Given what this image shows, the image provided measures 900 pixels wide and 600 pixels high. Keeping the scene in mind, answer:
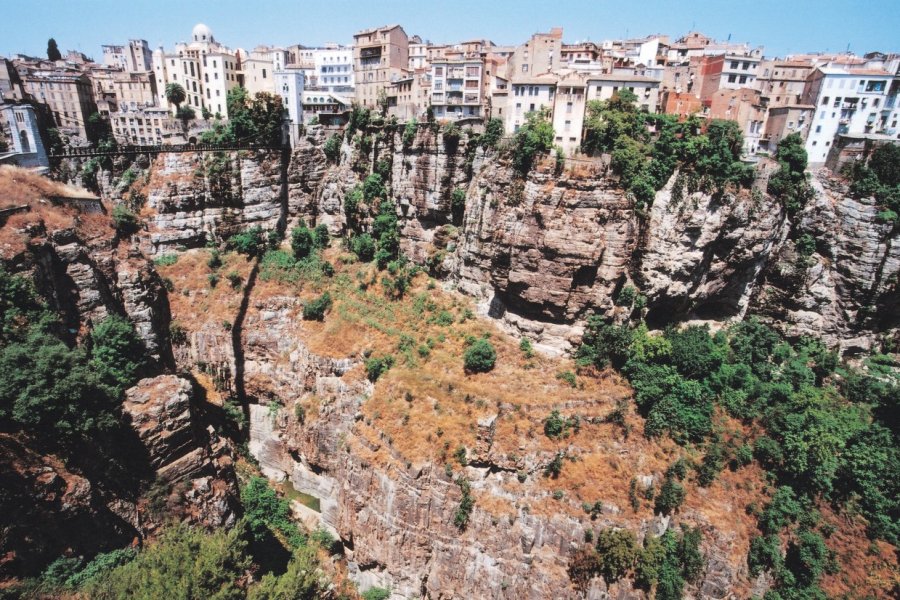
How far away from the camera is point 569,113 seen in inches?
1359

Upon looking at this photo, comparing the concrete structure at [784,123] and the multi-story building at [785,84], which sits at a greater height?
the multi-story building at [785,84]

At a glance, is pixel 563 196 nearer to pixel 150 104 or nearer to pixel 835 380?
pixel 835 380

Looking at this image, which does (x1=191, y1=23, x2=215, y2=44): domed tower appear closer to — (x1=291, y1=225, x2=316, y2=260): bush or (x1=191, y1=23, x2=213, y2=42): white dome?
(x1=191, y1=23, x2=213, y2=42): white dome

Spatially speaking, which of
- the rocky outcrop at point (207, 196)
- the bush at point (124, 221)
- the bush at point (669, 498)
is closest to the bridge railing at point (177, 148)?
the rocky outcrop at point (207, 196)

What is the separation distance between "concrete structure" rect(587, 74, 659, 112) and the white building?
14841mm

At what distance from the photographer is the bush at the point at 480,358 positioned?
32.1m

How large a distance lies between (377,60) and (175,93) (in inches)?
891

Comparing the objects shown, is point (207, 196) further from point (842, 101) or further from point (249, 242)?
point (842, 101)

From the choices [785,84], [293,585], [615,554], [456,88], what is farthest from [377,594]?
[785,84]

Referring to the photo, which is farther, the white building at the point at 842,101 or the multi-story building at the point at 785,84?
the multi-story building at the point at 785,84

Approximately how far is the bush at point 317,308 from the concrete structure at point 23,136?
2457cm

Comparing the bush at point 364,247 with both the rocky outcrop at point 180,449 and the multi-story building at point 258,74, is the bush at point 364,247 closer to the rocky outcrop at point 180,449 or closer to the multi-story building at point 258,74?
the rocky outcrop at point 180,449

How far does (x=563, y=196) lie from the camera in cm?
3164

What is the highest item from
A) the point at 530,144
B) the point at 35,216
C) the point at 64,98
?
the point at 64,98
